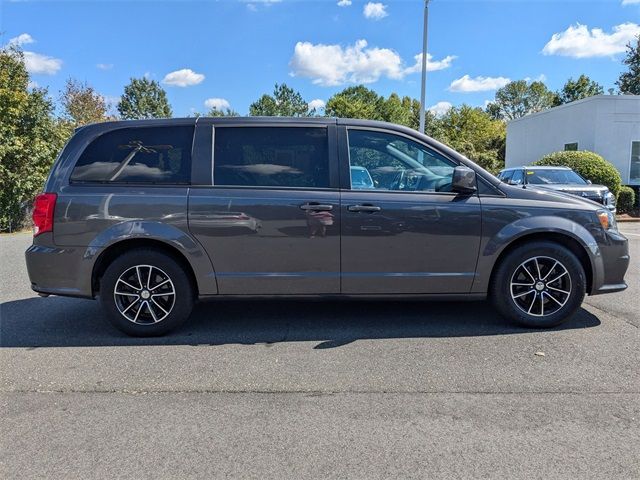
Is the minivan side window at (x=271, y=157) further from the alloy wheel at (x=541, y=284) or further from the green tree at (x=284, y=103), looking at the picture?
the green tree at (x=284, y=103)

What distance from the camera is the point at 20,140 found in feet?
47.5

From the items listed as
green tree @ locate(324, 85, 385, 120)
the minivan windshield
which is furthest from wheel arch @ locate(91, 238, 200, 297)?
green tree @ locate(324, 85, 385, 120)

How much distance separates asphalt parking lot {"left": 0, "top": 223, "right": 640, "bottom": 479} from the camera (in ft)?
8.70

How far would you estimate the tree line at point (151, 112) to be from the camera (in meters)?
14.5

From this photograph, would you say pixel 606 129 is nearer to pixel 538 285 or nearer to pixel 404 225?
pixel 538 285

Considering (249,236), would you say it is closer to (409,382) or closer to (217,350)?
(217,350)

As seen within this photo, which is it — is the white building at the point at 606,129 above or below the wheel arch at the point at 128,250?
above

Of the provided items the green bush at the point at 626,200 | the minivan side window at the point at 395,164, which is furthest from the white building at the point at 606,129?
the minivan side window at the point at 395,164

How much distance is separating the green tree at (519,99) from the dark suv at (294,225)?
80.9 meters

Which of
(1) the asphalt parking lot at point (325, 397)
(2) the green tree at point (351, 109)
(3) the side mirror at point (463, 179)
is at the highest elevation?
(2) the green tree at point (351, 109)

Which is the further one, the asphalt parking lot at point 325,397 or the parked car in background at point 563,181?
the parked car in background at point 563,181

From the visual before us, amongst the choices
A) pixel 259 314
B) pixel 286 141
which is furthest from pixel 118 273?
pixel 286 141

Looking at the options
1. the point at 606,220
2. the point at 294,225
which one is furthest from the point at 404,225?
the point at 606,220

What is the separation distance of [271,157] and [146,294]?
1.67 metres
